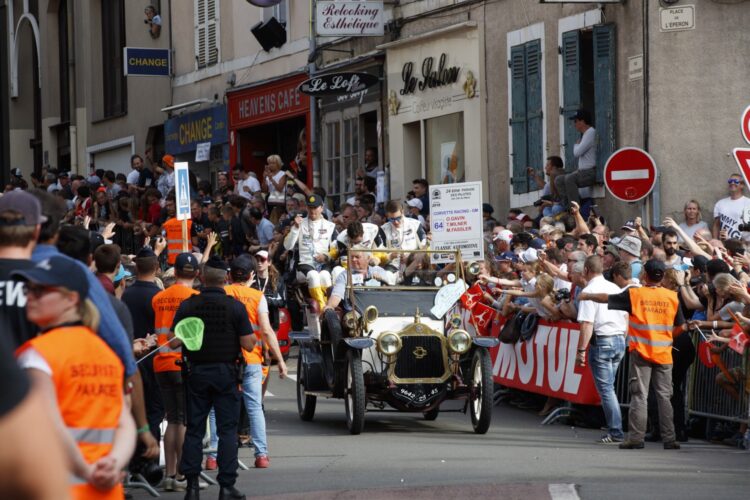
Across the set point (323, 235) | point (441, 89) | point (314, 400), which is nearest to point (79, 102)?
point (441, 89)

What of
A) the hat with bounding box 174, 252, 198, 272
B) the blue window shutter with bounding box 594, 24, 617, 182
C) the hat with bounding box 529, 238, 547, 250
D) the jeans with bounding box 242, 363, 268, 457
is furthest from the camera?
the blue window shutter with bounding box 594, 24, 617, 182

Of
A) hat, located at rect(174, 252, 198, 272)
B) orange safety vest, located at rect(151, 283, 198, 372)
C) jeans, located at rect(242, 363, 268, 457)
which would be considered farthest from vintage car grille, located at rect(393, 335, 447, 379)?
orange safety vest, located at rect(151, 283, 198, 372)

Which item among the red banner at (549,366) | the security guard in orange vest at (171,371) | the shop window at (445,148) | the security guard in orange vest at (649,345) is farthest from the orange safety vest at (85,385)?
the shop window at (445,148)

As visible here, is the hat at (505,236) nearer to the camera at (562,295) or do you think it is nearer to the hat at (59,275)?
the camera at (562,295)

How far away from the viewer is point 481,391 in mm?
14602

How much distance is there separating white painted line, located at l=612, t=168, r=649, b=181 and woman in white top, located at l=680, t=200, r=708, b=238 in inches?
48.2

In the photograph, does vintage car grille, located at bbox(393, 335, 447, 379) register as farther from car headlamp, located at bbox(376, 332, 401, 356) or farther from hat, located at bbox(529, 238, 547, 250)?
hat, located at bbox(529, 238, 547, 250)

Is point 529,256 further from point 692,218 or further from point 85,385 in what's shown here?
point 85,385

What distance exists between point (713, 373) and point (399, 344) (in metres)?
2.85

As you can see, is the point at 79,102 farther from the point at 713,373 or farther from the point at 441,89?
the point at 713,373

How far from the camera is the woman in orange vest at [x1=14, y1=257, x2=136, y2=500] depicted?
5.66 m

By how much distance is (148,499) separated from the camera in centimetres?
1130

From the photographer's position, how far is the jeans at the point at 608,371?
46.5 feet

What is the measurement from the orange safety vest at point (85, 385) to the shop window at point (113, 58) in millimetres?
34451
